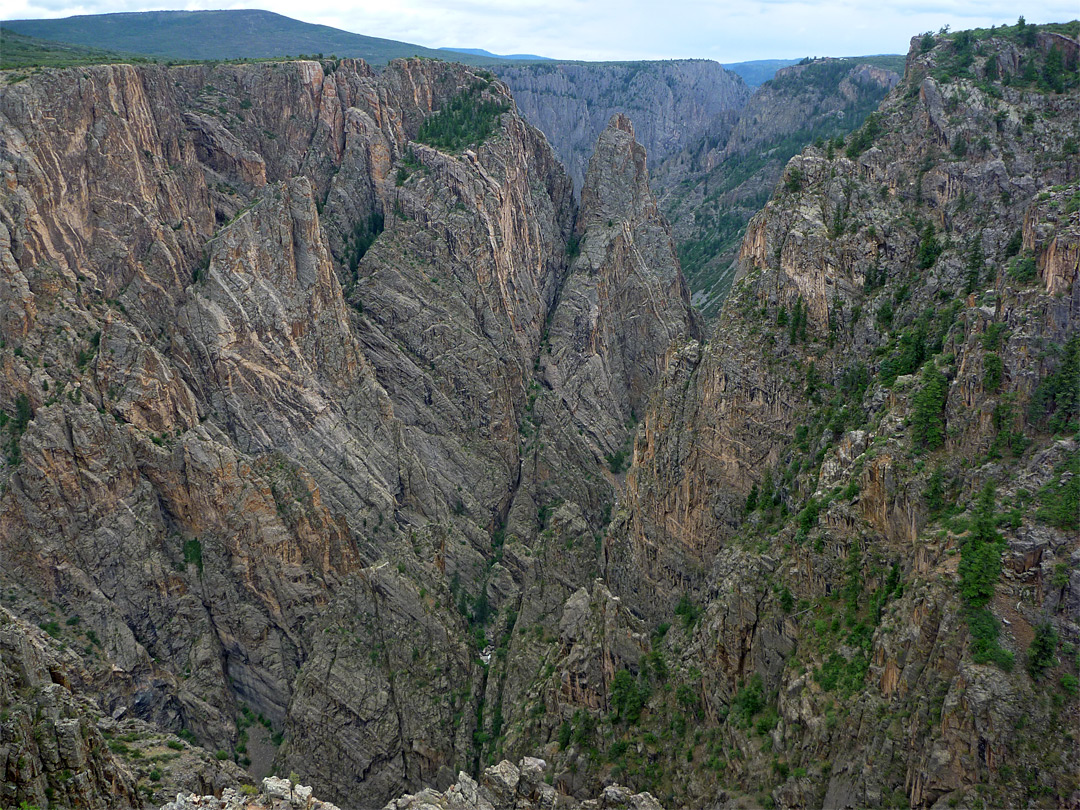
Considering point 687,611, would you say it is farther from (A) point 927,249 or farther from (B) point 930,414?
(A) point 927,249

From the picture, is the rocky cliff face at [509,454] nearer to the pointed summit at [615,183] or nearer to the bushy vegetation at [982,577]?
the bushy vegetation at [982,577]

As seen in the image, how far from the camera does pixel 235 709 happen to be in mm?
87312

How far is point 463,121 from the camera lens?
5153 inches

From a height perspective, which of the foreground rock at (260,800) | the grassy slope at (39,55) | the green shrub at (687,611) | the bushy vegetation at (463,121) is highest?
the grassy slope at (39,55)

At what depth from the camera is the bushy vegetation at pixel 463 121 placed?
126625mm

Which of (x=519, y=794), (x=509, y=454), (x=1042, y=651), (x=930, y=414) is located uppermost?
(x=930, y=414)

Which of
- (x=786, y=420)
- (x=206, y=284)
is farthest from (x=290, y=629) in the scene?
(x=786, y=420)

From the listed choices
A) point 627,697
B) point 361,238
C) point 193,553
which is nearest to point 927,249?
point 627,697

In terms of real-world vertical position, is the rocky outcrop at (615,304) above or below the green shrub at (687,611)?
above

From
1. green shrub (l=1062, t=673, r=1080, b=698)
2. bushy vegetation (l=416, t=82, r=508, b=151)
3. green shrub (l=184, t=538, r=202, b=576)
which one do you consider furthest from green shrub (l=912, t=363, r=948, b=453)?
bushy vegetation (l=416, t=82, r=508, b=151)

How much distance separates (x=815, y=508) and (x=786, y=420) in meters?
10.7

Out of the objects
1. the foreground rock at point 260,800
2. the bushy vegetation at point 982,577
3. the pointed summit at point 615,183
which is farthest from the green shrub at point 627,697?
the pointed summit at point 615,183

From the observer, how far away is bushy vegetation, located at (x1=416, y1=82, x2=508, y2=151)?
12662cm

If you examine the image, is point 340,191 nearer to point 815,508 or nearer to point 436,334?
point 436,334
